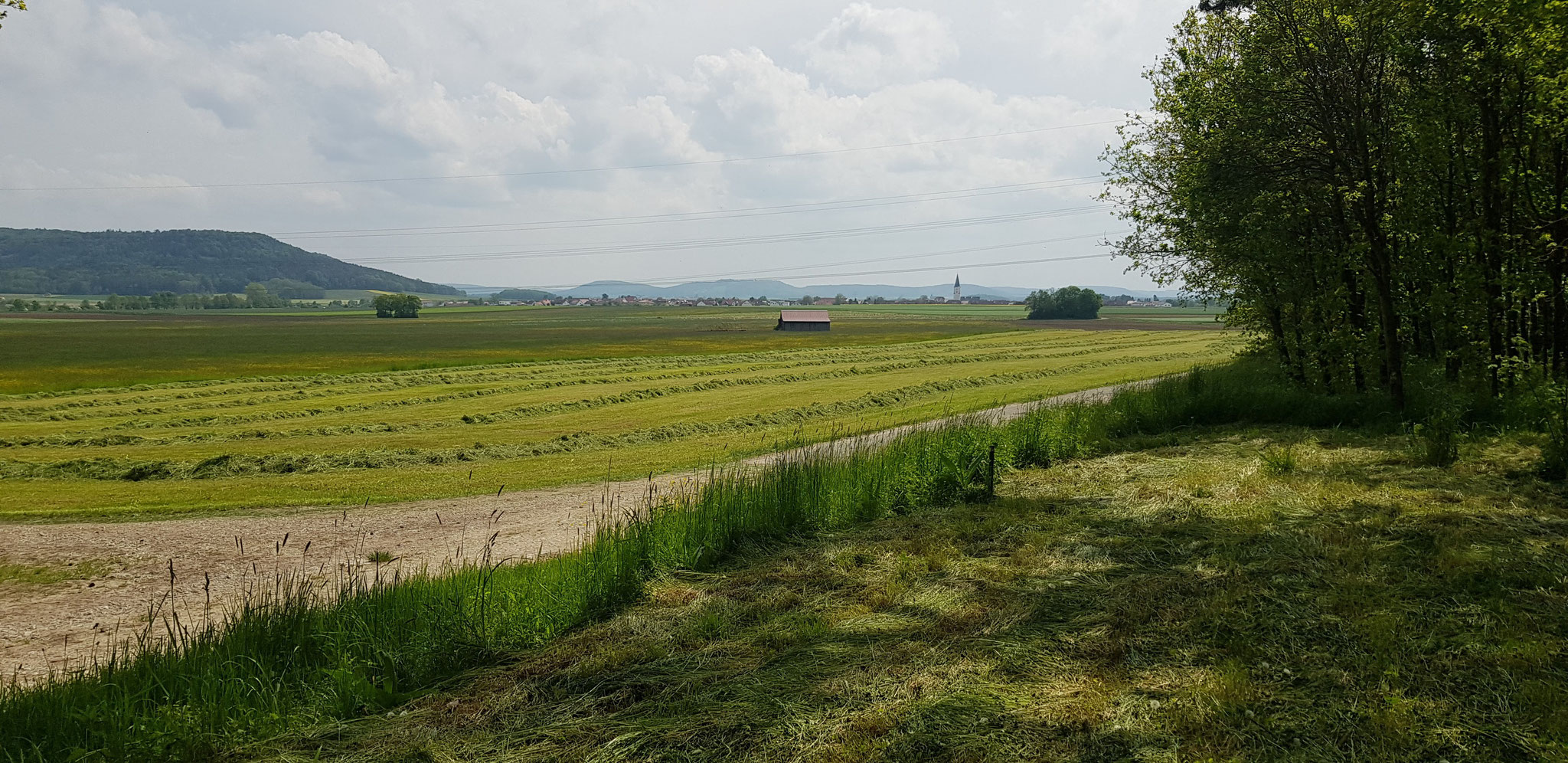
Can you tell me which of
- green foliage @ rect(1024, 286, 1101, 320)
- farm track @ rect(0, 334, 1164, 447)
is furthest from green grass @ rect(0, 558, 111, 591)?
green foliage @ rect(1024, 286, 1101, 320)

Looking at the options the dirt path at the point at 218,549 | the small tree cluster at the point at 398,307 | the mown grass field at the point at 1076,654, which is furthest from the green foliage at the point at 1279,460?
the small tree cluster at the point at 398,307

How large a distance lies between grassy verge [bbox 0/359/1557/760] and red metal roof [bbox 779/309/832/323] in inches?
3407

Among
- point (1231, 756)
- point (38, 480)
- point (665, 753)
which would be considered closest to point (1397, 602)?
point (1231, 756)

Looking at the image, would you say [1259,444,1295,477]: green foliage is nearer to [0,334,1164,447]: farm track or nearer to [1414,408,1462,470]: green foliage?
[1414,408,1462,470]: green foliage

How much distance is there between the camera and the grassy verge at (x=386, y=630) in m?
5.09

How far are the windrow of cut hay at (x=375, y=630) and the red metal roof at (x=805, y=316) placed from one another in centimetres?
8648

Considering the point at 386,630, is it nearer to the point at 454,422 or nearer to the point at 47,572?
the point at 47,572

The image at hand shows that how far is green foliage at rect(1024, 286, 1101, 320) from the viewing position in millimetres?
125938

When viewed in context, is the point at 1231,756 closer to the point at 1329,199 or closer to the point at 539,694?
the point at 539,694

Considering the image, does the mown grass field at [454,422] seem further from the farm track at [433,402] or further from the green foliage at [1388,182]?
the green foliage at [1388,182]

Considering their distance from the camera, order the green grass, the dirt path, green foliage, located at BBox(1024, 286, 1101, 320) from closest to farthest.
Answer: the dirt path, the green grass, green foliage, located at BBox(1024, 286, 1101, 320)

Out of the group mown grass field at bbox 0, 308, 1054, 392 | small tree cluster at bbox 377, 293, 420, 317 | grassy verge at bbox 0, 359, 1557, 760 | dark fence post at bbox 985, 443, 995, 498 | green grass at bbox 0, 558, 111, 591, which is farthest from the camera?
small tree cluster at bbox 377, 293, 420, 317

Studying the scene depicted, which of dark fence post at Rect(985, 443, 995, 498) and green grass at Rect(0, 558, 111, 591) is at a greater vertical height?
dark fence post at Rect(985, 443, 995, 498)

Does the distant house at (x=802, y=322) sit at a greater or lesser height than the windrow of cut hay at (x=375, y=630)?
greater
